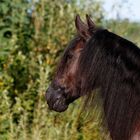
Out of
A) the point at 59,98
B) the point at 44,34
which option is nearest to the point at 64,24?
the point at 44,34

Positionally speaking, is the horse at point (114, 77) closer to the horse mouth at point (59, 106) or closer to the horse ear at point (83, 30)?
the horse ear at point (83, 30)

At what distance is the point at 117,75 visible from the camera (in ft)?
13.9

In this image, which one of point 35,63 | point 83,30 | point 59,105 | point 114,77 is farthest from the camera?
point 35,63

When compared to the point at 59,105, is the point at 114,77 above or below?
above

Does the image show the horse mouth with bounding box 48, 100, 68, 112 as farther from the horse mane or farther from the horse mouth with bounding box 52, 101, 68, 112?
the horse mane

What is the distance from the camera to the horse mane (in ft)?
13.8

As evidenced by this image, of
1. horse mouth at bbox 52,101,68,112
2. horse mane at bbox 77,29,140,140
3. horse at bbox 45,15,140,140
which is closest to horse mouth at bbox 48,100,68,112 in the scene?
horse mouth at bbox 52,101,68,112

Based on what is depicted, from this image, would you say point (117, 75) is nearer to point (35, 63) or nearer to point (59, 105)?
point (59, 105)

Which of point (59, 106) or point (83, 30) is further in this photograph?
point (59, 106)

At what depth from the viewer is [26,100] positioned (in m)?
6.34

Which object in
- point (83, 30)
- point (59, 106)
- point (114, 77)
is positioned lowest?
point (59, 106)

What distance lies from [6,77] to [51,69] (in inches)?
18.4

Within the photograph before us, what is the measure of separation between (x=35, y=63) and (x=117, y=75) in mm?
2386

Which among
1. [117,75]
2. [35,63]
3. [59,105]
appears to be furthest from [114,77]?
[35,63]
